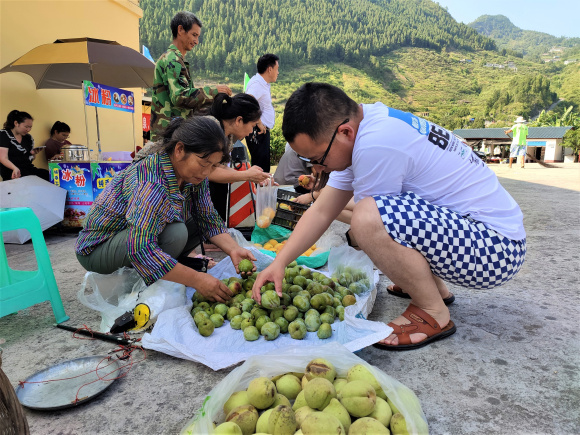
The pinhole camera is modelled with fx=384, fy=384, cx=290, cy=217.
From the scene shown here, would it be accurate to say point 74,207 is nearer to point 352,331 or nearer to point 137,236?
point 137,236

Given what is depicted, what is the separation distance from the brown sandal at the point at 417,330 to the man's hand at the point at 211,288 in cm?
93

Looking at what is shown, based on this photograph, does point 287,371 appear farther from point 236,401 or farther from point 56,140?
point 56,140

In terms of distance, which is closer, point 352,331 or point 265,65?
point 352,331

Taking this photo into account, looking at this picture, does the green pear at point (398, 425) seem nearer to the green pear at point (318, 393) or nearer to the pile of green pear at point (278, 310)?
the green pear at point (318, 393)

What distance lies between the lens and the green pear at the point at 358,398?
127cm

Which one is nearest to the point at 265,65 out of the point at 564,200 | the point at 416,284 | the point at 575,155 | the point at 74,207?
the point at 74,207

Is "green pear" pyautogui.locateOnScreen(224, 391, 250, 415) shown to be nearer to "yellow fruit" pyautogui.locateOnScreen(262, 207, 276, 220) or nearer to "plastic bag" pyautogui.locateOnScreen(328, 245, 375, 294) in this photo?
"plastic bag" pyautogui.locateOnScreen(328, 245, 375, 294)

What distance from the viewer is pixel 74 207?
514cm

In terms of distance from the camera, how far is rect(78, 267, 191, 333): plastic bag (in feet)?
7.57

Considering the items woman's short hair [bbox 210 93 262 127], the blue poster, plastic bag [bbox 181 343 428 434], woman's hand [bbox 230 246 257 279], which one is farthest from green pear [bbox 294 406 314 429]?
the blue poster

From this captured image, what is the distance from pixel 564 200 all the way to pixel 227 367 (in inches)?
307

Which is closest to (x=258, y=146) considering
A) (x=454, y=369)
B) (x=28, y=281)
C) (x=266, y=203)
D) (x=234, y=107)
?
(x=266, y=203)

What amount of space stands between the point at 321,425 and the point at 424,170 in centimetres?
137

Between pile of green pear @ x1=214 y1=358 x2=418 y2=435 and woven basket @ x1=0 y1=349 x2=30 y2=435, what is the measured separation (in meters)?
0.56
